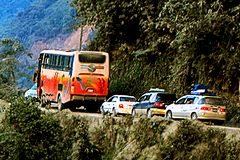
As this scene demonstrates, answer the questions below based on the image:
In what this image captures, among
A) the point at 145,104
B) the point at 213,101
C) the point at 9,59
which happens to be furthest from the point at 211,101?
the point at 9,59

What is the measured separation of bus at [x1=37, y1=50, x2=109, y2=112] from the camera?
32.6 m

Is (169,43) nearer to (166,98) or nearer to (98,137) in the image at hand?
(166,98)

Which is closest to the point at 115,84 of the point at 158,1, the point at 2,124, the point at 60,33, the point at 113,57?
the point at 113,57

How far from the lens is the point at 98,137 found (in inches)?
856

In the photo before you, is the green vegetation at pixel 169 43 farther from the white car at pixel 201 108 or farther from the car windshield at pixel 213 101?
the white car at pixel 201 108

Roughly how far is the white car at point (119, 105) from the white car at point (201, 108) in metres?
4.58

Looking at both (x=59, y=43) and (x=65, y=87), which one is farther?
(x=59, y=43)

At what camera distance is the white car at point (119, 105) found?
97.3ft

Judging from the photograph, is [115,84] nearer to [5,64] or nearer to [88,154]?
[5,64]

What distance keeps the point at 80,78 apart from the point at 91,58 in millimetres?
1137

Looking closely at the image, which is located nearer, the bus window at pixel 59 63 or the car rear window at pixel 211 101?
the car rear window at pixel 211 101

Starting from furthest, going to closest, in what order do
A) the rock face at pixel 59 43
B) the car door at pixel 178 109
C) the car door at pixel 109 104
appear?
the rock face at pixel 59 43 < the car door at pixel 109 104 < the car door at pixel 178 109

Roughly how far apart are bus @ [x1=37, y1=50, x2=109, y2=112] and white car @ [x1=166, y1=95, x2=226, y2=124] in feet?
27.9

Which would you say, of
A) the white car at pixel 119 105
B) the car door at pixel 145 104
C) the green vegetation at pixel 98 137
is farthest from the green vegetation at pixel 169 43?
the green vegetation at pixel 98 137
